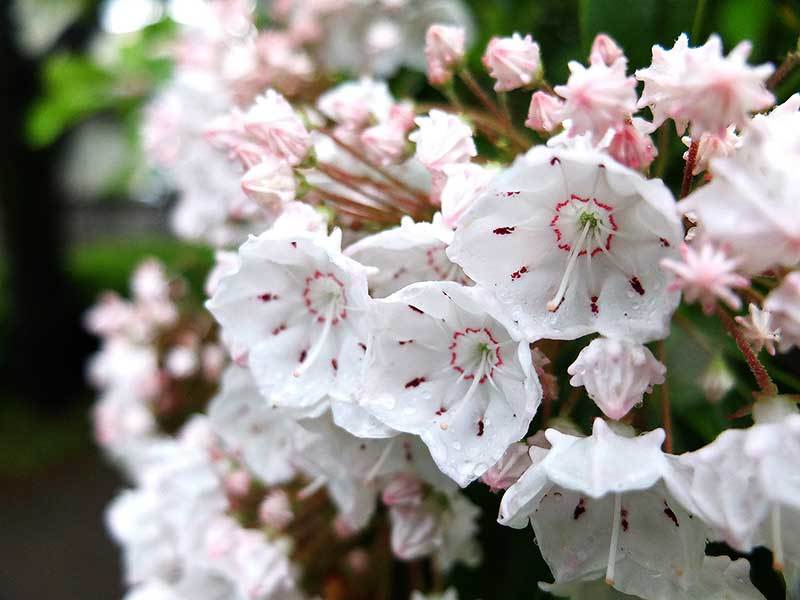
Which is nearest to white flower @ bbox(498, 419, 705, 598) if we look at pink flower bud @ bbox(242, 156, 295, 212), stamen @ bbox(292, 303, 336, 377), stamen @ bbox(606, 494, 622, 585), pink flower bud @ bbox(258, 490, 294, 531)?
stamen @ bbox(606, 494, 622, 585)

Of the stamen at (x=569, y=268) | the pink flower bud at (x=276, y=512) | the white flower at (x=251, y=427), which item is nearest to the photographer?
the stamen at (x=569, y=268)

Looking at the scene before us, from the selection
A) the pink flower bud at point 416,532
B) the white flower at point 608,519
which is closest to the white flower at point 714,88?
the white flower at point 608,519

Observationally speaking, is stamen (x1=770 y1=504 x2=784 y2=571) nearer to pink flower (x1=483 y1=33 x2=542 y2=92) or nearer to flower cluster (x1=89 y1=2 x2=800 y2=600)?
flower cluster (x1=89 y1=2 x2=800 y2=600)

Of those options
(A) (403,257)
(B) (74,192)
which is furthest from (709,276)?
(B) (74,192)

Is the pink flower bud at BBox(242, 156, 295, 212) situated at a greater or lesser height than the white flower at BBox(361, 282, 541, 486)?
greater

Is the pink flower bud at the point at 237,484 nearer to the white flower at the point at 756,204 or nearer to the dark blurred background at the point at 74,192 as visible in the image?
the dark blurred background at the point at 74,192

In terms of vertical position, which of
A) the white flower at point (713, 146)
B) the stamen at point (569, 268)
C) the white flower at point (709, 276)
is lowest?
the stamen at point (569, 268)
